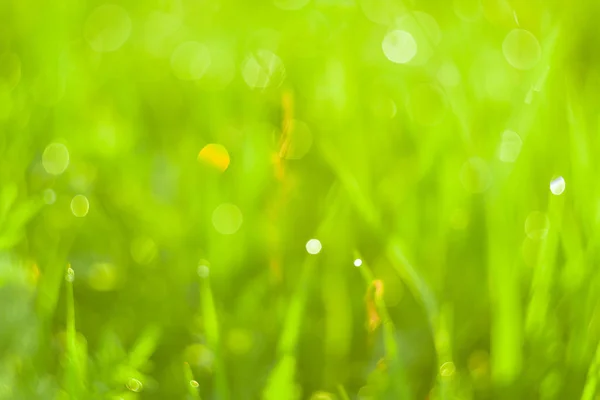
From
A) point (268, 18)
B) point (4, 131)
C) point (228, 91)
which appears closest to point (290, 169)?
point (228, 91)

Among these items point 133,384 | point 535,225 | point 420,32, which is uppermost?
point 420,32

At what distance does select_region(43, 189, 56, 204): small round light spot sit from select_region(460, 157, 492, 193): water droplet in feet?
1.61

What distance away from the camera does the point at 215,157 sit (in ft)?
3.19

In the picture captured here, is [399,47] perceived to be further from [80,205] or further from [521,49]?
[80,205]

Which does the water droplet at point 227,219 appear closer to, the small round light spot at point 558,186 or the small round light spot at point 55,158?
the small round light spot at point 55,158

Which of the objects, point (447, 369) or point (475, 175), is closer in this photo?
point (447, 369)

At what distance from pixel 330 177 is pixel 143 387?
0.43 meters

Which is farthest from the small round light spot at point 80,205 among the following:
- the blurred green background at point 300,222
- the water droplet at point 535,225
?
the water droplet at point 535,225

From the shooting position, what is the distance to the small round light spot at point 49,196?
0.84 meters

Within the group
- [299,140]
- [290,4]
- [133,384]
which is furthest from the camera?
[290,4]

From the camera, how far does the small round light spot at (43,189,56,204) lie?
0.84m

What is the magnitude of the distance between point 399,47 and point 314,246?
0.68 m

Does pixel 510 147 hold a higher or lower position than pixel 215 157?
higher

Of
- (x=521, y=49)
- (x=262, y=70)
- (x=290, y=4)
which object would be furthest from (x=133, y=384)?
(x=290, y=4)
